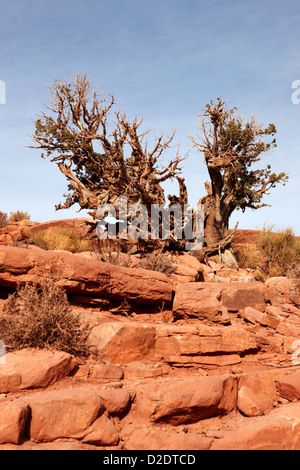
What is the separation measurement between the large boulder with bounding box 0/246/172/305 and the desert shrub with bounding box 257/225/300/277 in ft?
25.8

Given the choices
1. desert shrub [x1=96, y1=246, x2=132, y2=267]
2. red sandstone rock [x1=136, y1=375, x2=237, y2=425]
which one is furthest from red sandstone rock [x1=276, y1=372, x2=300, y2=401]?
desert shrub [x1=96, y1=246, x2=132, y2=267]

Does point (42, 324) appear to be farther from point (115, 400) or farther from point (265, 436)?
point (265, 436)

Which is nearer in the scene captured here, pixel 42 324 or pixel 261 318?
pixel 42 324

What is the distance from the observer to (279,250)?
51.3ft

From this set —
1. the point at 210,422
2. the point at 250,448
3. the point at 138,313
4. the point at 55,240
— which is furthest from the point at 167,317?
the point at 55,240

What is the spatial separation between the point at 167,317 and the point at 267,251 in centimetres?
930

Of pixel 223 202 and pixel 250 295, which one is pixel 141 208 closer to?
pixel 223 202

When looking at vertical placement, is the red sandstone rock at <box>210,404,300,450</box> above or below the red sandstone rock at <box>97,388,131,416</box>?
below

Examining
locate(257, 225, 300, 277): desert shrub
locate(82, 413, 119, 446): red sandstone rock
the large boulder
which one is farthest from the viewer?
locate(257, 225, 300, 277): desert shrub

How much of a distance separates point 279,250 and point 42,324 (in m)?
12.4

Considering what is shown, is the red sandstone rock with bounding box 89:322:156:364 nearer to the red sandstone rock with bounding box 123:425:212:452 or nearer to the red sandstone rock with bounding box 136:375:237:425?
the red sandstone rock with bounding box 136:375:237:425

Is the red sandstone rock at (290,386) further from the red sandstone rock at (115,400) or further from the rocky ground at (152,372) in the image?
the red sandstone rock at (115,400)

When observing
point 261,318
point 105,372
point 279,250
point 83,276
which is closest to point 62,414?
point 105,372

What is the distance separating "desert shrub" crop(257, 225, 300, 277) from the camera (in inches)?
576
